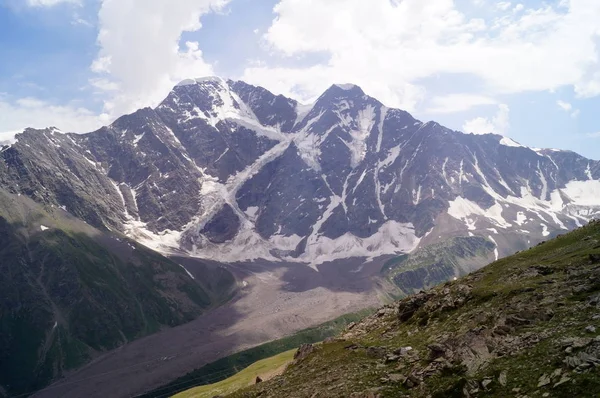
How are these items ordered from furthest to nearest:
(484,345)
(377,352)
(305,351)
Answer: (305,351)
(377,352)
(484,345)

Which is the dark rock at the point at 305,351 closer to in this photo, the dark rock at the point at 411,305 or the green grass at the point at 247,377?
the green grass at the point at 247,377

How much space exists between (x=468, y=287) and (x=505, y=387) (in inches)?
1028

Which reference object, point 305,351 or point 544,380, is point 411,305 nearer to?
point 305,351

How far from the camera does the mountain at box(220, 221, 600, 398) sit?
25.0m

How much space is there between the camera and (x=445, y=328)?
4069 cm

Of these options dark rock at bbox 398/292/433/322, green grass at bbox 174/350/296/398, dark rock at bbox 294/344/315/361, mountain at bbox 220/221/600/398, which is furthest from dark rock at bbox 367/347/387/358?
green grass at bbox 174/350/296/398

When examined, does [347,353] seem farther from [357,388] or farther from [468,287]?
[468,287]

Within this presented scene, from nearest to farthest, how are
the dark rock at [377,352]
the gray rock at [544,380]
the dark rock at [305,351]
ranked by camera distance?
the gray rock at [544,380], the dark rock at [377,352], the dark rock at [305,351]

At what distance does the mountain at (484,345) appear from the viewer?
82.1 ft

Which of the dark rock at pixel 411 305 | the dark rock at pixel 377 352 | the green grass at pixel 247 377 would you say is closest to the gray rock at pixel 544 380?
the dark rock at pixel 377 352

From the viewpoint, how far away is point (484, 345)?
3094cm

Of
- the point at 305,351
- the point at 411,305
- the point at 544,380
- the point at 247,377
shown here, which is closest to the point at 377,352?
the point at 305,351

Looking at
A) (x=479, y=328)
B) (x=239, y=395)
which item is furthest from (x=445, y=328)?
(x=239, y=395)

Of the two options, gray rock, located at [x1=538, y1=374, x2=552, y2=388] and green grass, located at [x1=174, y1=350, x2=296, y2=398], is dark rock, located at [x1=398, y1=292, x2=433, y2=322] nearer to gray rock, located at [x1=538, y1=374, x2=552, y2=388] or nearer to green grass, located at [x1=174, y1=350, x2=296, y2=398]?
green grass, located at [x1=174, y1=350, x2=296, y2=398]
